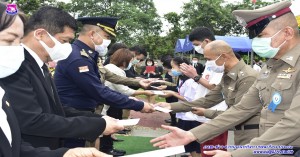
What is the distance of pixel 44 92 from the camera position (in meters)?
2.40

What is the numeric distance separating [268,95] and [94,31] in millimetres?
2332

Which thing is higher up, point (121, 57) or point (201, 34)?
point (201, 34)

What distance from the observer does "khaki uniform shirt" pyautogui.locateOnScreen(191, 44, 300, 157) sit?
2193 mm

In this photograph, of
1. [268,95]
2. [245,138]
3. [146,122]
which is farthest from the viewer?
[146,122]

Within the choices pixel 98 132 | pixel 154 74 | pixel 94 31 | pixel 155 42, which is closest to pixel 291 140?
pixel 98 132

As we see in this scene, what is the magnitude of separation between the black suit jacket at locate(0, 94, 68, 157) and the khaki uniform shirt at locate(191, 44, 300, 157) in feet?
3.99

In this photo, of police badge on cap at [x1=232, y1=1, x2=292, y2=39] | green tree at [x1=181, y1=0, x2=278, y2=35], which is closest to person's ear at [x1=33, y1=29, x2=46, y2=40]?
police badge on cap at [x1=232, y1=1, x2=292, y2=39]

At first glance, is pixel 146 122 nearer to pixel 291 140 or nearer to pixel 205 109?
pixel 205 109

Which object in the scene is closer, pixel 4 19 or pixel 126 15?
pixel 4 19

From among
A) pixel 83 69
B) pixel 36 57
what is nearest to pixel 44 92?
pixel 36 57

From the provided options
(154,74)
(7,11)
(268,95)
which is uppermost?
(7,11)

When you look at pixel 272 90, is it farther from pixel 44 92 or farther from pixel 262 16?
pixel 44 92

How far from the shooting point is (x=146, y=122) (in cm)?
975

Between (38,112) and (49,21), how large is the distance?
1.02 meters
